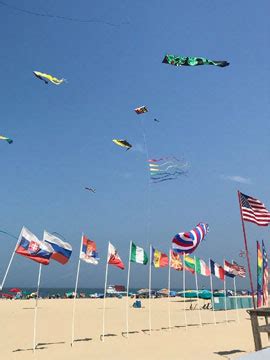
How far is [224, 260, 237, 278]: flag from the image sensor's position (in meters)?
30.7

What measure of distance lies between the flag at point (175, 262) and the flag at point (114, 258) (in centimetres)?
548

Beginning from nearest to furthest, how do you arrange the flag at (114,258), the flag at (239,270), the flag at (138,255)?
the flag at (114,258) < the flag at (138,255) < the flag at (239,270)

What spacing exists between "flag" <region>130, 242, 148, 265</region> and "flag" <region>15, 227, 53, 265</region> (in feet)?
20.8

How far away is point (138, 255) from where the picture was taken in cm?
2344

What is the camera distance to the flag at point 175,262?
26.9 m

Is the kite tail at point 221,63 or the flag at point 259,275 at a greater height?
the kite tail at point 221,63

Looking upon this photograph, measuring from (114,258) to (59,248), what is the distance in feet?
14.0

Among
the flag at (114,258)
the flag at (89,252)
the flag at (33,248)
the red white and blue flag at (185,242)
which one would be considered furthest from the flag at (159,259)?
the flag at (33,248)

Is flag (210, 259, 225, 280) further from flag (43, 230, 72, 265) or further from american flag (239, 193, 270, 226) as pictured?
flag (43, 230, 72, 265)

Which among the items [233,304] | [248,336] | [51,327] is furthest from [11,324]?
[233,304]

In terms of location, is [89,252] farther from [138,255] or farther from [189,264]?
[189,264]

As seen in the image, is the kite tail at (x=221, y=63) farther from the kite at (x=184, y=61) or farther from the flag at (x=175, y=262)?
the flag at (x=175, y=262)

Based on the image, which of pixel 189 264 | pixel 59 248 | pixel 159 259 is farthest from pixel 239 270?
pixel 59 248

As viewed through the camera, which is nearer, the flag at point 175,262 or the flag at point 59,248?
the flag at point 59,248
